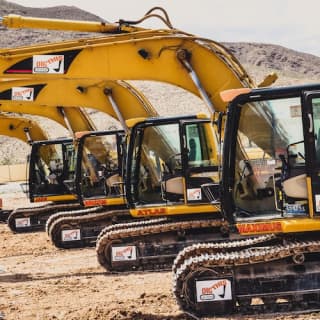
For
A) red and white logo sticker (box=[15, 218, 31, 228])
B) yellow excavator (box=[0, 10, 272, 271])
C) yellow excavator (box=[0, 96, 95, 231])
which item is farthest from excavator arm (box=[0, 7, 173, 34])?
red and white logo sticker (box=[15, 218, 31, 228])

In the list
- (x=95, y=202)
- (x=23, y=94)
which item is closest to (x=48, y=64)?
(x=23, y=94)

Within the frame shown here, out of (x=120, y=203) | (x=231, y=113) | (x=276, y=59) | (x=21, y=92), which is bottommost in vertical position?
(x=120, y=203)

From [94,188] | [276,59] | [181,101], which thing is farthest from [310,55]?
[94,188]

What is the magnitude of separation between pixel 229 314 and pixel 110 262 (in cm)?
355

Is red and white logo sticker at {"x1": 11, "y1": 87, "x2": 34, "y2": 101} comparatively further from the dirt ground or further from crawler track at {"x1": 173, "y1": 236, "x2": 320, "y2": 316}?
crawler track at {"x1": 173, "y1": 236, "x2": 320, "y2": 316}

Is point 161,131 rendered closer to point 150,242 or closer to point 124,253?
point 150,242

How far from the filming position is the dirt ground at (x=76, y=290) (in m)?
7.61

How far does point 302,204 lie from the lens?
22.4 feet

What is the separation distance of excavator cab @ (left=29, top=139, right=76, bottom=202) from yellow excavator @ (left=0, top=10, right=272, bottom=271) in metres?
5.96

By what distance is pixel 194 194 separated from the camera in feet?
33.0

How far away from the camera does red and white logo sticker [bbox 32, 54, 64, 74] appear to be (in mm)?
9883

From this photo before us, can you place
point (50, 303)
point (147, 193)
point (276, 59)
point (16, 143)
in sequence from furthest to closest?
point (276, 59)
point (16, 143)
point (147, 193)
point (50, 303)

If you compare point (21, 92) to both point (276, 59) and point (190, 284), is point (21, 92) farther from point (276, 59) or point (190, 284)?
point (276, 59)

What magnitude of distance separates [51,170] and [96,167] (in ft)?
9.93
